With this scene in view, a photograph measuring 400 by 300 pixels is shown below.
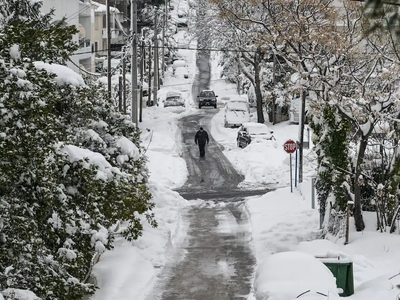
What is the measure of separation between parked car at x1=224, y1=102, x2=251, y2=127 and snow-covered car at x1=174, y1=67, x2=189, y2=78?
31.0 m

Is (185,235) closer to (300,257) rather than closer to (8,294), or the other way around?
(300,257)

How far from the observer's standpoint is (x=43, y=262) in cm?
1079

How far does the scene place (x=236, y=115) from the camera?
49.5m

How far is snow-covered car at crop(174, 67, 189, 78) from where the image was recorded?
81.4 m

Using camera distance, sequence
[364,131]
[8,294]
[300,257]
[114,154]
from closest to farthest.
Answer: [8,294] → [300,257] → [114,154] → [364,131]

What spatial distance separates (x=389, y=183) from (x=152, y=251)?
19.9 ft

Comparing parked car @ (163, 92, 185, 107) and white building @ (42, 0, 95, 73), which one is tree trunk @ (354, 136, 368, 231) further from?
parked car @ (163, 92, 185, 107)

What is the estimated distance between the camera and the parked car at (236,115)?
49125 mm

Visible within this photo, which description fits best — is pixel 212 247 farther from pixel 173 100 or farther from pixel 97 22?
pixel 97 22

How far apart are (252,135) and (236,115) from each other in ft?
29.5

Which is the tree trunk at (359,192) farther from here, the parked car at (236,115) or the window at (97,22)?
the window at (97,22)

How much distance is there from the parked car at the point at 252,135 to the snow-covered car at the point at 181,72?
3992 centimetres

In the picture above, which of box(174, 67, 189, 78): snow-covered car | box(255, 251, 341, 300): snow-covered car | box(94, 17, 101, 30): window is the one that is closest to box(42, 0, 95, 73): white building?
box(94, 17, 101, 30): window

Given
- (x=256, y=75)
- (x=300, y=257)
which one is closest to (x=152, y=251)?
(x=300, y=257)
